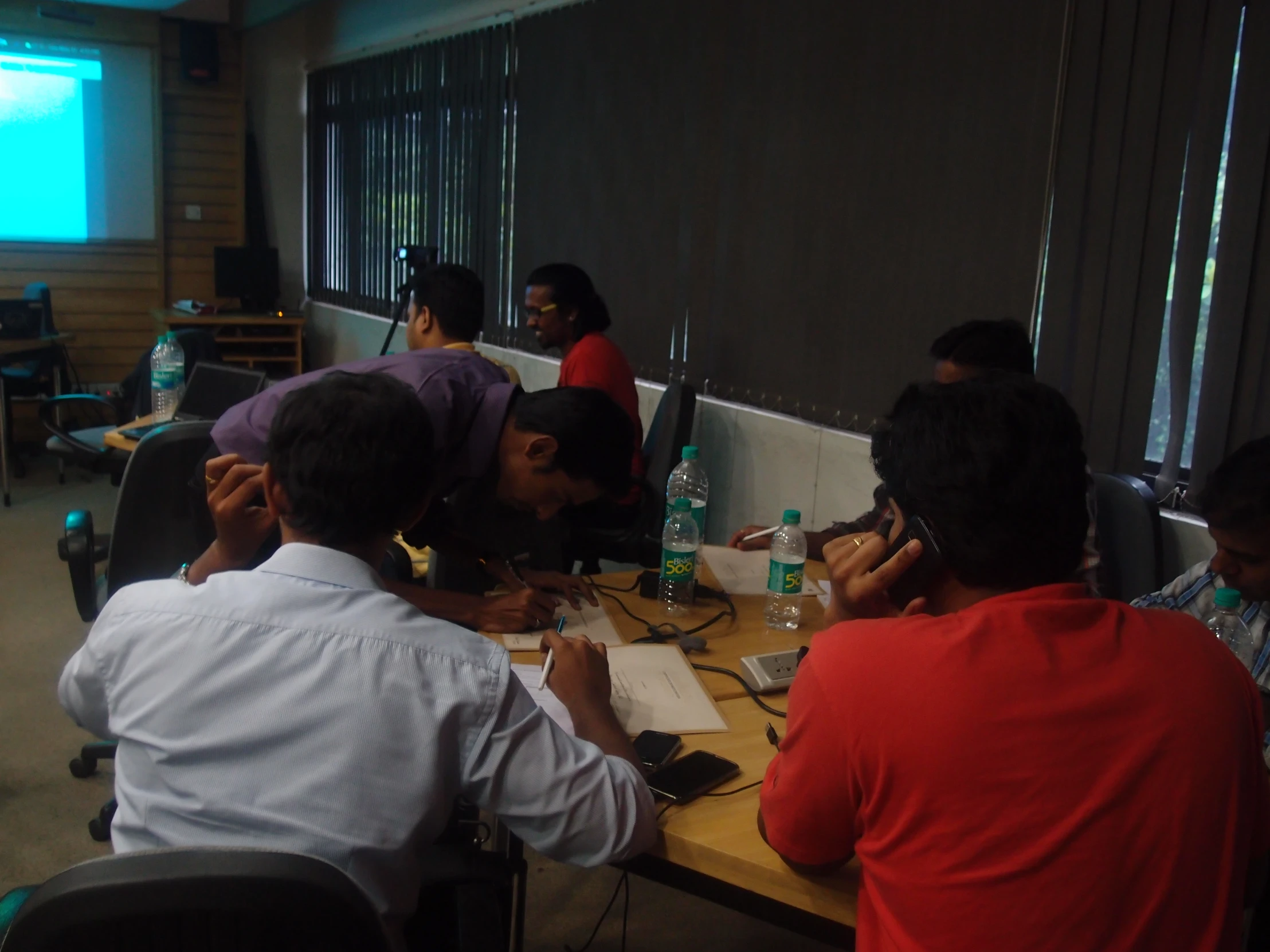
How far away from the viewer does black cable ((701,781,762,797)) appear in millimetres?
1350

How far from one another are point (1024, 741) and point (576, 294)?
113 inches

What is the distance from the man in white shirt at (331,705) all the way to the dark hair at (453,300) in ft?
4.59

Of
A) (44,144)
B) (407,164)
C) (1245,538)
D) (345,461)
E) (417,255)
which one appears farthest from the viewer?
(44,144)

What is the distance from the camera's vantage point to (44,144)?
251 inches

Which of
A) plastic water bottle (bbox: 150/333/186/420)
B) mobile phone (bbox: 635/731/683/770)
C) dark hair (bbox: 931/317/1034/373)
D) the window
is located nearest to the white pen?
mobile phone (bbox: 635/731/683/770)

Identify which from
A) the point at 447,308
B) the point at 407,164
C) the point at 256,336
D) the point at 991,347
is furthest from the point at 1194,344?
the point at 256,336

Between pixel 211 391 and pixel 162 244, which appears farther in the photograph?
pixel 162 244

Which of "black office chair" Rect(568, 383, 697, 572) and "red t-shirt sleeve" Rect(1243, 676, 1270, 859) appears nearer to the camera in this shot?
"red t-shirt sleeve" Rect(1243, 676, 1270, 859)

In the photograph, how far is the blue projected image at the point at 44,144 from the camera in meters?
6.26

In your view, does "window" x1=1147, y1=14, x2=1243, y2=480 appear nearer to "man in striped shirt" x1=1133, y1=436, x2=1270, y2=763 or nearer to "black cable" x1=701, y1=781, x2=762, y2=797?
"man in striped shirt" x1=1133, y1=436, x2=1270, y2=763

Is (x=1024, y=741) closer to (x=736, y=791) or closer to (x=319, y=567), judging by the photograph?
(x=736, y=791)

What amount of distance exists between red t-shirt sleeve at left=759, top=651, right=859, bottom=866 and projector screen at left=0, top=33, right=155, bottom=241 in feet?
22.6

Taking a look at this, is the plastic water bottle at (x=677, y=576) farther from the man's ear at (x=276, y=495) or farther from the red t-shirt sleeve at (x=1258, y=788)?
the red t-shirt sleeve at (x=1258, y=788)

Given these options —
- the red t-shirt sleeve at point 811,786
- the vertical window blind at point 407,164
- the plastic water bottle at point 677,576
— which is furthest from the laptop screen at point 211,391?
the red t-shirt sleeve at point 811,786
